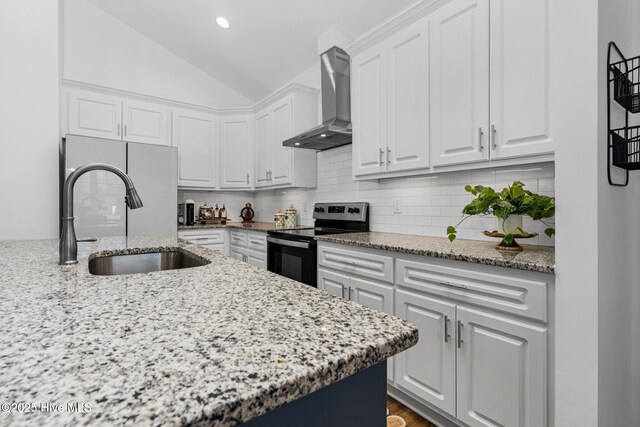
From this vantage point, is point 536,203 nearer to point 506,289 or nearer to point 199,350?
point 506,289

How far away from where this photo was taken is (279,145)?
3717 millimetres

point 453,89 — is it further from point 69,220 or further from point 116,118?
point 116,118

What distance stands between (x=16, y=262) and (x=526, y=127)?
2.25 m

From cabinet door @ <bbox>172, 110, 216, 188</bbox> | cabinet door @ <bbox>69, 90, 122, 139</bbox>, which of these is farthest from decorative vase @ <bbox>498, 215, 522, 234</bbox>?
cabinet door @ <bbox>69, 90, 122, 139</bbox>

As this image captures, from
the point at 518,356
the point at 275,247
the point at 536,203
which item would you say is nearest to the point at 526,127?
the point at 536,203

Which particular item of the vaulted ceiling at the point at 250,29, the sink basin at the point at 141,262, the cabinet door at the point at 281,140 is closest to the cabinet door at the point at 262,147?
the cabinet door at the point at 281,140

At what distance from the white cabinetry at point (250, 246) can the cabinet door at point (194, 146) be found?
0.81 meters

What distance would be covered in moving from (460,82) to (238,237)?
287cm

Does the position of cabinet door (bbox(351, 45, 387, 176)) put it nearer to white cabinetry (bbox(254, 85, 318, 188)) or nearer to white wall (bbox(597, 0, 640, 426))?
white cabinetry (bbox(254, 85, 318, 188))

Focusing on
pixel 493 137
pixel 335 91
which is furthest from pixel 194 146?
pixel 493 137

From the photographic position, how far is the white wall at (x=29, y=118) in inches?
82.7

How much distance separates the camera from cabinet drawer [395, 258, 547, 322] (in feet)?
4.23

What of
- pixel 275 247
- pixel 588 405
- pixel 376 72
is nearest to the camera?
pixel 588 405

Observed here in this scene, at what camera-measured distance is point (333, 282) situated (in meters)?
2.29
